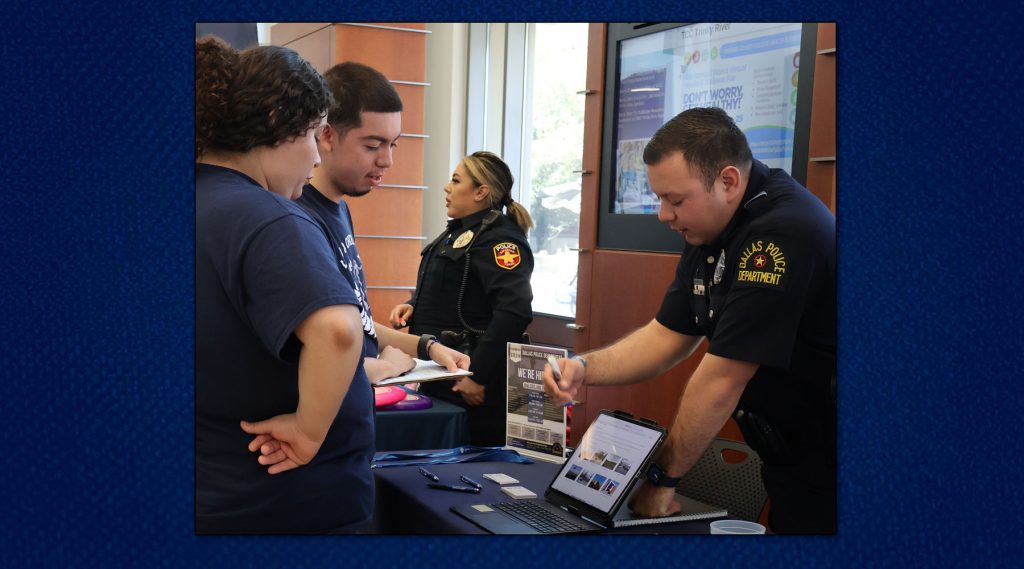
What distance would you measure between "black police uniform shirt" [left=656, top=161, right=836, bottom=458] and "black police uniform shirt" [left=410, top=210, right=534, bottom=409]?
0.29 meters

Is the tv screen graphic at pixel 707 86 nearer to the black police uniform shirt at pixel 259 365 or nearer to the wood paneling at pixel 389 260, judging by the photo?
the wood paneling at pixel 389 260

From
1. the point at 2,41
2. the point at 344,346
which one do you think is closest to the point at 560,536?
the point at 344,346

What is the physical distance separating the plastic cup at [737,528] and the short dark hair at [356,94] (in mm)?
983

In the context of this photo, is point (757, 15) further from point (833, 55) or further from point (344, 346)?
point (344, 346)

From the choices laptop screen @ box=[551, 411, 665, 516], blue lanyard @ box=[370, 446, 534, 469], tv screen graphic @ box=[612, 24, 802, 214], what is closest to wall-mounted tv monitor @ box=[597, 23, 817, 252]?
tv screen graphic @ box=[612, 24, 802, 214]

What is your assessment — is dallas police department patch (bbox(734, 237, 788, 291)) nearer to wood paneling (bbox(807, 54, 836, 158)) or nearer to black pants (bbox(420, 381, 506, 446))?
wood paneling (bbox(807, 54, 836, 158))

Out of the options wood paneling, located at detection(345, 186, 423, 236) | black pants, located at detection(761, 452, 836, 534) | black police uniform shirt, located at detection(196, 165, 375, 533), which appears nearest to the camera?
black police uniform shirt, located at detection(196, 165, 375, 533)

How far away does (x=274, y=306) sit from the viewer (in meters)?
1.56

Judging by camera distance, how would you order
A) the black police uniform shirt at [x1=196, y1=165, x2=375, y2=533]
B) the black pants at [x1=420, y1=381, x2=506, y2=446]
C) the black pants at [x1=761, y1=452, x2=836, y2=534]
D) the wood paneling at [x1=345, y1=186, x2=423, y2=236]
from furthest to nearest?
the black pants at [x1=420, y1=381, x2=506, y2=446] < the black pants at [x1=761, y1=452, x2=836, y2=534] < the wood paneling at [x1=345, y1=186, x2=423, y2=236] < the black police uniform shirt at [x1=196, y1=165, x2=375, y2=533]

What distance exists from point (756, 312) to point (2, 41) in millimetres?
1493

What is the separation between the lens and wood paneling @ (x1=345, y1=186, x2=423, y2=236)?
1688 mm

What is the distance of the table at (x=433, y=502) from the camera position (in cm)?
174

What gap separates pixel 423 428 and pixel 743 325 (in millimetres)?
642

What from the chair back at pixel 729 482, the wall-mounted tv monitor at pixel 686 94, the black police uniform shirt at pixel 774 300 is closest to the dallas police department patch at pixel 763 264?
the black police uniform shirt at pixel 774 300
